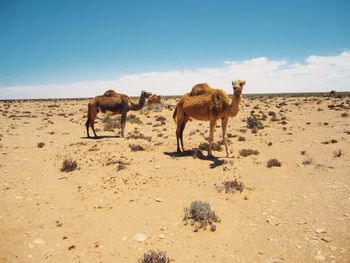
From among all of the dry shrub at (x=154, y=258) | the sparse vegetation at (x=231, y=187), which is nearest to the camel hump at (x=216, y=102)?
the sparse vegetation at (x=231, y=187)

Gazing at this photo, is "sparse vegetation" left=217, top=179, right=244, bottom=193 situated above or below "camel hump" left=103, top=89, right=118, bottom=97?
below

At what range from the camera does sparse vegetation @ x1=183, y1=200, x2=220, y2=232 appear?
6.35m

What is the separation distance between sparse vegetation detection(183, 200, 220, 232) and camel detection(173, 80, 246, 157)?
17.2 ft

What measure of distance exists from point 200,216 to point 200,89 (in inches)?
293

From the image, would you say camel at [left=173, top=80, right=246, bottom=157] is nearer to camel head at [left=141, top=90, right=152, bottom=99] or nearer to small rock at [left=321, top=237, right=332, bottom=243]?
camel head at [left=141, top=90, right=152, bottom=99]

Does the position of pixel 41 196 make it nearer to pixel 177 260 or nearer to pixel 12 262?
pixel 12 262

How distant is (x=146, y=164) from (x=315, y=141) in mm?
10263

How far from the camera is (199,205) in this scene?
6.77m

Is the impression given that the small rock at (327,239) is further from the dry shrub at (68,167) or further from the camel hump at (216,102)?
the dry shrub at (68,167)

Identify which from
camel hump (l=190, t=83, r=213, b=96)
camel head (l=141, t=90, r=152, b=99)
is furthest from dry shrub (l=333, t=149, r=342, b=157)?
camel head (l=141, t=90, r=152, b=99)

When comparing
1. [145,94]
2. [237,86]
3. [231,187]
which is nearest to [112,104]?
[145,94]

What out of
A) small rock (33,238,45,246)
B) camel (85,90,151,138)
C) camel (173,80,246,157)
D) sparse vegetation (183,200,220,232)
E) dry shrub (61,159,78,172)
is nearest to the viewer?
small rock (33,238,45,246)

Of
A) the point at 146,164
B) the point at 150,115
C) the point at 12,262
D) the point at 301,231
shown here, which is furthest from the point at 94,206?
the point at 150,115

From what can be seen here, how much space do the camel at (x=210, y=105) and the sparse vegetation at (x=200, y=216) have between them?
526 centimetres
